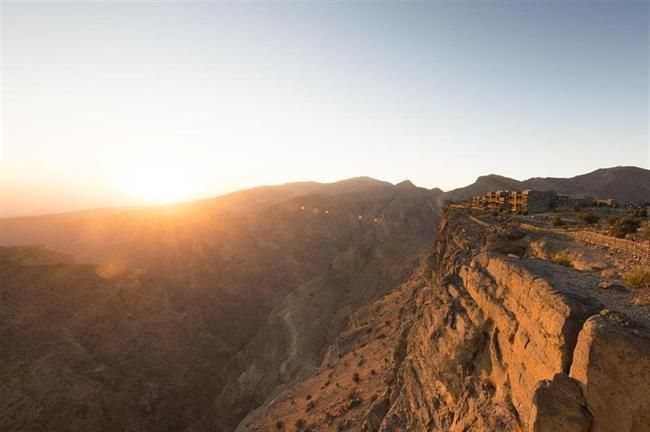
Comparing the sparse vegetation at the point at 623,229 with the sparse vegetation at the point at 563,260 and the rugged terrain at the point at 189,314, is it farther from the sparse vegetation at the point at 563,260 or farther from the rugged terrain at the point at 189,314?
the rugged terrain at the point at 189,314

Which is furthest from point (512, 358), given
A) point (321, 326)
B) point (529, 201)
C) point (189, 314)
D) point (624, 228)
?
point (189, 314)

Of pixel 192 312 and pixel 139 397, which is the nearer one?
pixel 139 397

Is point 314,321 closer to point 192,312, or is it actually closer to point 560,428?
point 192,312

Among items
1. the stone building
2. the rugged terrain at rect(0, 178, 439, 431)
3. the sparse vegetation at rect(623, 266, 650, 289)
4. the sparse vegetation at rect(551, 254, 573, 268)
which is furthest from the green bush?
the rugged terrain at rect(0, 178, 439, 431)

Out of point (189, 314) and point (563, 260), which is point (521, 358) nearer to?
point (563, 260)

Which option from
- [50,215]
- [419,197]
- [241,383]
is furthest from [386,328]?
[50,215]

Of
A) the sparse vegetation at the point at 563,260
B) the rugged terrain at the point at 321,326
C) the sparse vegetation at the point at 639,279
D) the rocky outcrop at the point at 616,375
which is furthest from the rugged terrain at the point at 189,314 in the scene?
the rocky outcrop at the point at 616,375
